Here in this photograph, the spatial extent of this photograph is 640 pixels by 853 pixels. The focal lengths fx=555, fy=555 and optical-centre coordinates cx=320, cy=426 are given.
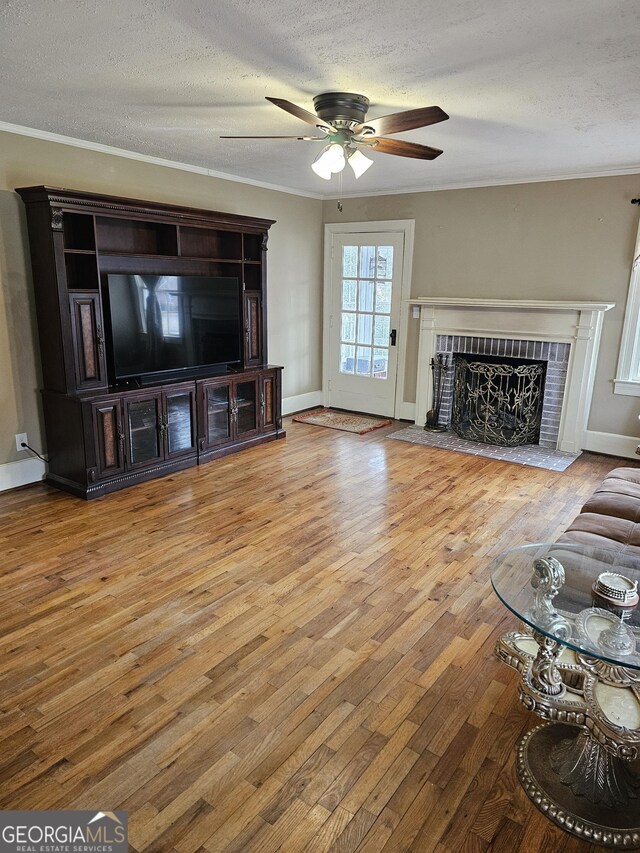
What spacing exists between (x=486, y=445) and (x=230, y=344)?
2.59 meters

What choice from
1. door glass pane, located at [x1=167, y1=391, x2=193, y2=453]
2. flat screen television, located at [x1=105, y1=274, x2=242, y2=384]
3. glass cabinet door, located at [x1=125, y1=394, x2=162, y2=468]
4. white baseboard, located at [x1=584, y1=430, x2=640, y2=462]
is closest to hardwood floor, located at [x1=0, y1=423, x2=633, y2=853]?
glass cabinet door, located at [x1=125, y1=394, x2=162, y2=468]

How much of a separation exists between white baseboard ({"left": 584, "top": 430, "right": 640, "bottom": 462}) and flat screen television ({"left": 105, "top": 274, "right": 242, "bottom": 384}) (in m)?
3.33

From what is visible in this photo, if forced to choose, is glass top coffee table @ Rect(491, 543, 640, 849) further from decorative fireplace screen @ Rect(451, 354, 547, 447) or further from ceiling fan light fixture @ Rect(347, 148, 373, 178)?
decorative fireplace screen @ Rect(451, 354, 547, 447)

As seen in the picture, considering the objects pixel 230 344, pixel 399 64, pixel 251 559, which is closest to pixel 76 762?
pixel 251 559

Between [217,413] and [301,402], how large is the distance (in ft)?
6.35

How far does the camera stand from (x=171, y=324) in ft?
14.6

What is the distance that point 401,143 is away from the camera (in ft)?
9.55

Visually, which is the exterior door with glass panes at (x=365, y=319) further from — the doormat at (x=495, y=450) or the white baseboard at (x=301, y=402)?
the doormat at (x=495, y=450)

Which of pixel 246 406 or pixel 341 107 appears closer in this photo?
pixel 341 107

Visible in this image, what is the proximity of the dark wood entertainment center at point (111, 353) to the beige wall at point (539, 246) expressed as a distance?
177 cm

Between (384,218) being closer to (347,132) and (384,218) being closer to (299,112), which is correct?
(347,132)

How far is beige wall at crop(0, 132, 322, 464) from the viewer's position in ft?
12.3

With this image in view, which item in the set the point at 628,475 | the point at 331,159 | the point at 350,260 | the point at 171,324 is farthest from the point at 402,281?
the point at 628,475

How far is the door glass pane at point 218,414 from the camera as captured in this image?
15.4 ft
